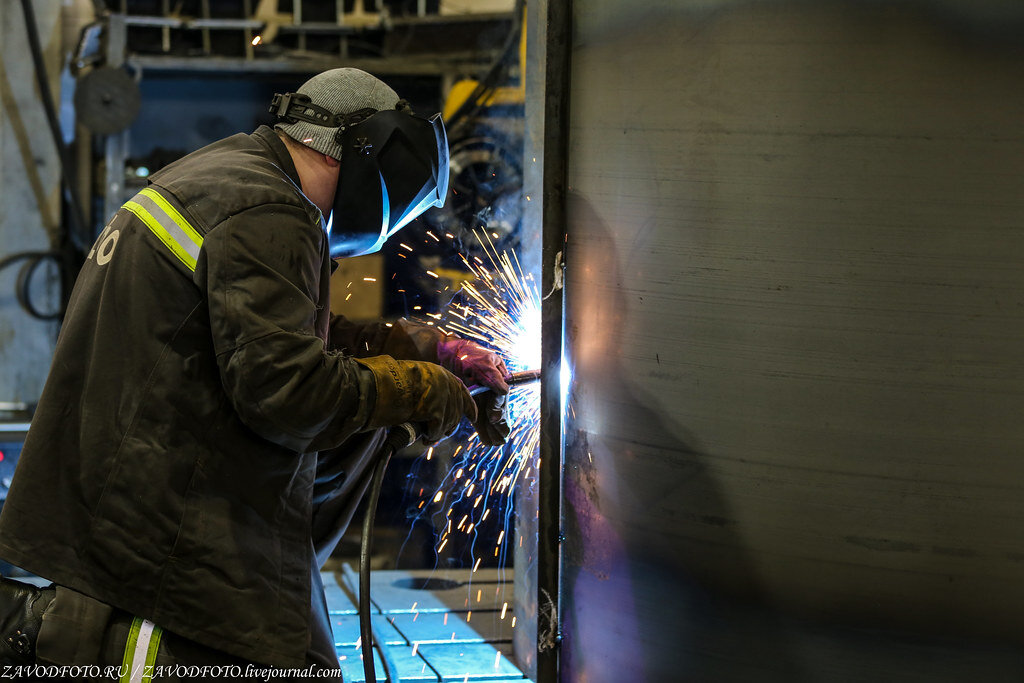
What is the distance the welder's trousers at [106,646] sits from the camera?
1643 mm

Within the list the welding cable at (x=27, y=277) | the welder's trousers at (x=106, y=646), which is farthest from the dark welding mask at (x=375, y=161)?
the welding cable at (x=27, y=277)

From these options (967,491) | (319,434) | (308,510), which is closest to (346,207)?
(319,434)

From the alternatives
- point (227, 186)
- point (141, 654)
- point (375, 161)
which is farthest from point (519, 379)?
point (141, 654)

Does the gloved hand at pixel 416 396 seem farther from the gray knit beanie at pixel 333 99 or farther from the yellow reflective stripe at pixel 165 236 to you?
the gray knit beanie at pixel 333 99

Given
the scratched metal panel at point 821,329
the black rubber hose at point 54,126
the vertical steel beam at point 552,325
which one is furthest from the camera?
the black rubber hose at point 54,126

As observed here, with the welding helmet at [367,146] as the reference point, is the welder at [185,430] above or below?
below

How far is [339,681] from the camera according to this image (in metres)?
1.87

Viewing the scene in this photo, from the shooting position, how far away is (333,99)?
191cm

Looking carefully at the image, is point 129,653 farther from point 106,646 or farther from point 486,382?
point 486,382

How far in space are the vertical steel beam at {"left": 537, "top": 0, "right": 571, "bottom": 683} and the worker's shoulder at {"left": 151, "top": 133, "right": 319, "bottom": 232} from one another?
21.2 inches

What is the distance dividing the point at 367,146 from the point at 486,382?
0.64 metres

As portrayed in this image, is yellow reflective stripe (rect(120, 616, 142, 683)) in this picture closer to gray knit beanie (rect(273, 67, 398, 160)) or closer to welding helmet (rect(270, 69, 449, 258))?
welding helmet (rect(270, 69, 449, 258))

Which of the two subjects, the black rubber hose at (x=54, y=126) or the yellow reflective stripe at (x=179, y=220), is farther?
the black rubber hose at (x=54, y=126)

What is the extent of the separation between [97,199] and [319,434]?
5038 mm
